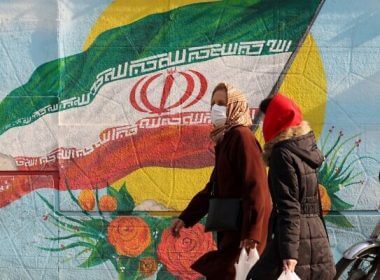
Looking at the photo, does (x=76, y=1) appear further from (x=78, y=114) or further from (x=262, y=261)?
(x=262, y=261)

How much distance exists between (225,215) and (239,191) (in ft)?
0.54

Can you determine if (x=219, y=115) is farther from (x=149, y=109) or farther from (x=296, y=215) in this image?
(x=149, y=109)

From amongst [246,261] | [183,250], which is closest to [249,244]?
[246,261]

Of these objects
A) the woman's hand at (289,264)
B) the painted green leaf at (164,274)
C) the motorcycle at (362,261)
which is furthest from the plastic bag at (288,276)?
the painted green leaf at (164,274)

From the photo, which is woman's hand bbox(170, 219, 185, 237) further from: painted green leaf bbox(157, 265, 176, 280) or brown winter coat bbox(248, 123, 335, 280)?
painted green leaf bbox(157, 265, 176, 280)

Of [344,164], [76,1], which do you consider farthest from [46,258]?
[344,164]

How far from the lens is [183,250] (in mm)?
6668

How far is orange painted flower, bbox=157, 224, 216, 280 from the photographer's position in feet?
21.9

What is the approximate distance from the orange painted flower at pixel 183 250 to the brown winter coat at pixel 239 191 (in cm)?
166

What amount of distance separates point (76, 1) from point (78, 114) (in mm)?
882

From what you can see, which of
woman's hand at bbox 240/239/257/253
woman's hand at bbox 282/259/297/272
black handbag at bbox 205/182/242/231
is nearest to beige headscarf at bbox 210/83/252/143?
black handbag at bbox 205/182/242/231

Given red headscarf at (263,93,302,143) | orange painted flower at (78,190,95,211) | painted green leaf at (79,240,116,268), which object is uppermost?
red headscarf at (263,93,302,143)

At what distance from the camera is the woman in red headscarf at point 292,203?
14.0ft

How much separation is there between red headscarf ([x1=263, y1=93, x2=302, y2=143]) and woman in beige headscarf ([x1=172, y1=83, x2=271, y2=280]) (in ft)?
1.06
